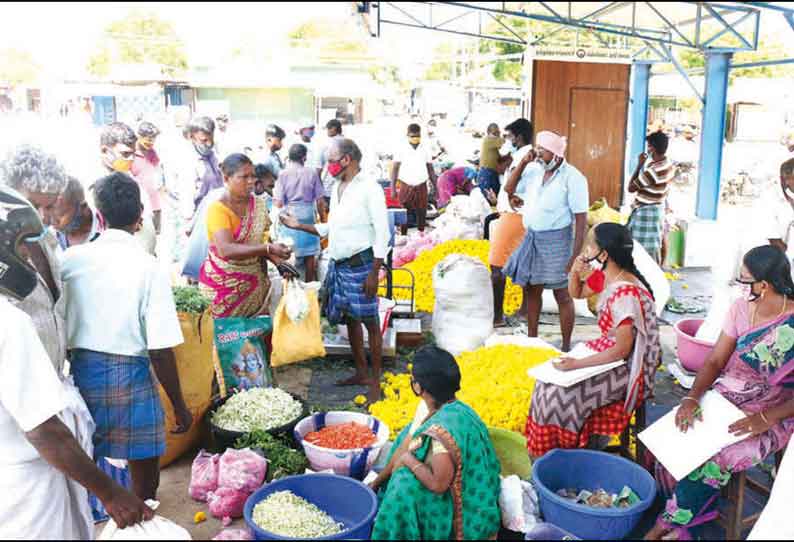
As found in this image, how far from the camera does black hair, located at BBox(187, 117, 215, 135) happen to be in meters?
7.50

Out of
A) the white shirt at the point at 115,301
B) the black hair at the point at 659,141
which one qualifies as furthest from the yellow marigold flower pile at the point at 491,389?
the black hair at the point at 659,141

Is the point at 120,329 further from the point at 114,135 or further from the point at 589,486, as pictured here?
the point at 114,135

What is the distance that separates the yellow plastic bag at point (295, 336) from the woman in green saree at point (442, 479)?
254 cm

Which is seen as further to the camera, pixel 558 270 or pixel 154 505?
pixel 558 270

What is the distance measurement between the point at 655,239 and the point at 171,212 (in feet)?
18.0

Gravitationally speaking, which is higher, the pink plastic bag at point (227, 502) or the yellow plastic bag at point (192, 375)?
the yellow plastic bag at point (192, 375)

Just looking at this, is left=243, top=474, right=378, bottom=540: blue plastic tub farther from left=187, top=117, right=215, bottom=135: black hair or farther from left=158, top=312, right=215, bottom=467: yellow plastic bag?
left=187, top=117, right=215, bottom=135: black hair

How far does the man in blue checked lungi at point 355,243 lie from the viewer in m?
5.28

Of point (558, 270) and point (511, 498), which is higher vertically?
point (558, 270)

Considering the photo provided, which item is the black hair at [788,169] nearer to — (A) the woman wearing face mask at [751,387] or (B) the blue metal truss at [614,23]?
(A) the woman wearing face mask at [751,387]

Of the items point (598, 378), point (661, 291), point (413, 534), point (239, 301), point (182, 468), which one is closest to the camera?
point (413, 534)

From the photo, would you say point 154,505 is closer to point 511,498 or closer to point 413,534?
point 413,534

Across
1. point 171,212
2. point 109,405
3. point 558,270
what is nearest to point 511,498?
point 109,405

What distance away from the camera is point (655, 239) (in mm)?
7938
